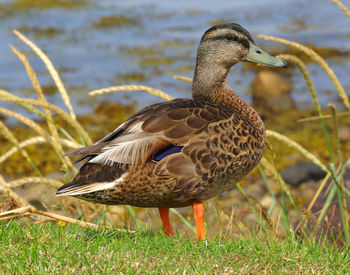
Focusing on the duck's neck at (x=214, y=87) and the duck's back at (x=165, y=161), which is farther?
the duck's neck at (x=214, y=87)

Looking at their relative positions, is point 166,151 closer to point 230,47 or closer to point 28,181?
point 230,47

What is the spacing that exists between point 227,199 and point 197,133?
16.1ft

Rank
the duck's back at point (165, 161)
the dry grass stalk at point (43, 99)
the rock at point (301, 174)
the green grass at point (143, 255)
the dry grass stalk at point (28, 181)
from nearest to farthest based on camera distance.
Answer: the green grass at point (143, 255) → the duck's back at point (165, 161) → the dry grass stalk at point (28, 181) → the dry grass stalk at point (43, 99) → the rock at point (301, 174)

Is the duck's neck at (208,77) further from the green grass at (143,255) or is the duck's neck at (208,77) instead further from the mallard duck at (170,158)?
the green grass at (143,255)

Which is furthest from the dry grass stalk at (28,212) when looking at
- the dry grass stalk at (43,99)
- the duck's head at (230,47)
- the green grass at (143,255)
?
the duck's head at (230,47)

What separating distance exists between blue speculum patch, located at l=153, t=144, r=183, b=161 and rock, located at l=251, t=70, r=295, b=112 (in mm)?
8235

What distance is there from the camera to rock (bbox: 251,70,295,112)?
12.1m

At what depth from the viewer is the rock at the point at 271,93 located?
12.1 metres

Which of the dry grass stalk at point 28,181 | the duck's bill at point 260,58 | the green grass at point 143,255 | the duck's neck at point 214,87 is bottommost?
the dry grass stalk at point 28,181

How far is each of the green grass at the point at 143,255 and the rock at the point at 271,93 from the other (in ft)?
27.5

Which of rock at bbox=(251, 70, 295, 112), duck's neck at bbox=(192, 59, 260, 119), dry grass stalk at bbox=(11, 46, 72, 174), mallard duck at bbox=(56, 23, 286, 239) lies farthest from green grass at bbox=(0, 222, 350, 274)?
rock at bbox=(251, 70, 295, 112)

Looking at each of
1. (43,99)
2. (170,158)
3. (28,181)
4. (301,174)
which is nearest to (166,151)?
(170,158)

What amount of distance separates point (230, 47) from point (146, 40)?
44.3ft

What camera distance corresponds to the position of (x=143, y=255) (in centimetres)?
349
